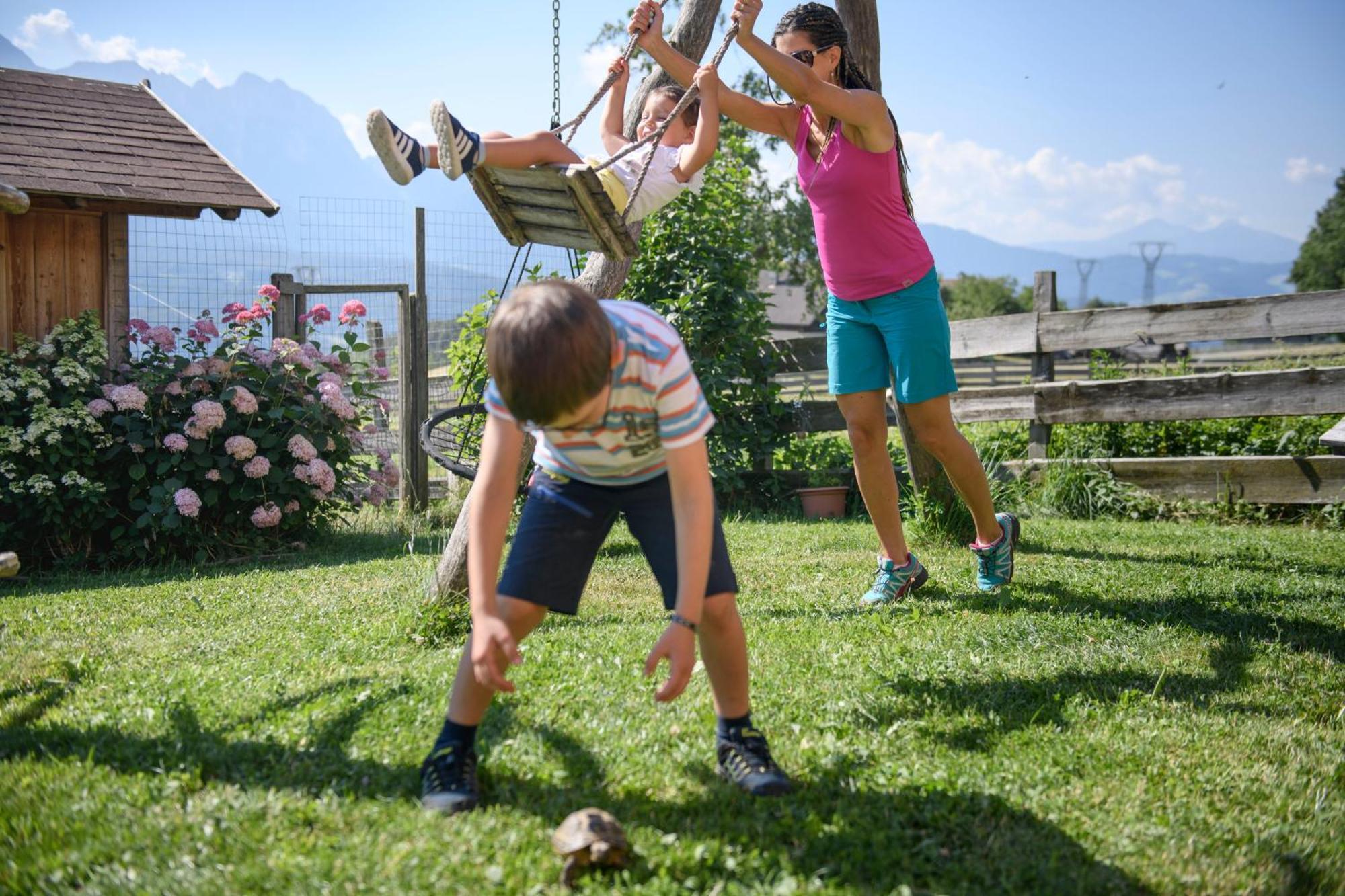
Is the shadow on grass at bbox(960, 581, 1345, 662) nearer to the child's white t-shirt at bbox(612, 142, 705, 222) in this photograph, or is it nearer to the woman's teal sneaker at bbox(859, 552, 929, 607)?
the woman's teal sneaker at bbox(859, 552, 929, 607)

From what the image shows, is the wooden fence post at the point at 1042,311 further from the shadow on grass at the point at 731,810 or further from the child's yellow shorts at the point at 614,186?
the shadow on grass at the point at 731,810

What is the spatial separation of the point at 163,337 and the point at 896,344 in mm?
4783

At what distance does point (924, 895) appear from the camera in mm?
1847

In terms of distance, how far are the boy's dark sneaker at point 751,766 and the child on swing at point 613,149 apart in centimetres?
196

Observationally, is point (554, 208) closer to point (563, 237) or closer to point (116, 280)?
point (563, 237)

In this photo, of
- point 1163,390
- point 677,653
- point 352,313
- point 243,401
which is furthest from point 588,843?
point 1163,390

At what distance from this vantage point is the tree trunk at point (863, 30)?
5.10 m

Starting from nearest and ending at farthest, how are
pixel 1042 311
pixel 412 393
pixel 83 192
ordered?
pixel 83 192 < pixel 1042 311 < pixel 412 393

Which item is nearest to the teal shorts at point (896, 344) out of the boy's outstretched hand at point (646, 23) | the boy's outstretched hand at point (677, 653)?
the boy's outstretched hand at point (646, 23)

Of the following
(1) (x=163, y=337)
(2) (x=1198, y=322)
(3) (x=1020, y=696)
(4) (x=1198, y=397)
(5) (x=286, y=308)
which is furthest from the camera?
(5) (x=286, y=308)

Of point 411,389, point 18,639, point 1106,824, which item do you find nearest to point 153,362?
point 411,389

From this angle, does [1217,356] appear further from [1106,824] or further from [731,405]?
[1106,824]

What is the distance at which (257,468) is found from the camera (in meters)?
5.91

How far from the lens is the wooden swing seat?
3.20 m
